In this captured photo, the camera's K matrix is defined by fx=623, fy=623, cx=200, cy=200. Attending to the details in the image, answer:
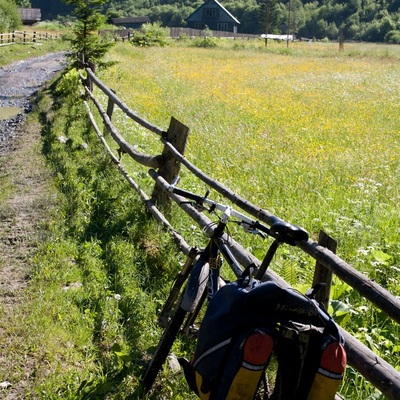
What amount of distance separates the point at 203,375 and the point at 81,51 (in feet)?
51.6

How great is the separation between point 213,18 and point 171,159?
97.9 metres

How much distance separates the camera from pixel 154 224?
20.5ft

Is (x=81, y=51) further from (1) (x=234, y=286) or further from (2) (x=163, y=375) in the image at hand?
(1) (x=234, y=286)

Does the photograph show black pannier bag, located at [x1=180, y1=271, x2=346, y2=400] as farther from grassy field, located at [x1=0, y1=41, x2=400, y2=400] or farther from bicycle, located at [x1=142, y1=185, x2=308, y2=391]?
grassy field, located at [x1=0, y1=41, x2=400, y2=400]

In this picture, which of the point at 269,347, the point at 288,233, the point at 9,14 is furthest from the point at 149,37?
the point at 269,347

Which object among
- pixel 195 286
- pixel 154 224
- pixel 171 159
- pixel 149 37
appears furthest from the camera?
pixel 149 37

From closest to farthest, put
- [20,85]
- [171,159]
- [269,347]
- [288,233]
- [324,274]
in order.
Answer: [269,347] → [288,233] → [324,274] → [171,159] → [20,85]

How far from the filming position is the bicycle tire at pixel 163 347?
3578mm

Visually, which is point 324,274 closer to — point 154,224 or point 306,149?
point 154,224

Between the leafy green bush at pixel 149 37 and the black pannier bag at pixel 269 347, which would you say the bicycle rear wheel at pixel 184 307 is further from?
the leafy green bush at pixel 149 37

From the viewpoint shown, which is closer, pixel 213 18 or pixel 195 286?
pixel 195 286

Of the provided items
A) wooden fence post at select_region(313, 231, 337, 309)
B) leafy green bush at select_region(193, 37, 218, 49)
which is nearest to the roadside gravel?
wooden fence post at select_region(313, 231, 337, 309)

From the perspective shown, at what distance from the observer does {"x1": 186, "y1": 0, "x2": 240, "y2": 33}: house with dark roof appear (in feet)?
324

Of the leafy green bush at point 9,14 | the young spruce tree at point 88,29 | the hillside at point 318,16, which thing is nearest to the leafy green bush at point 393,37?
the hillside at point 318,16
